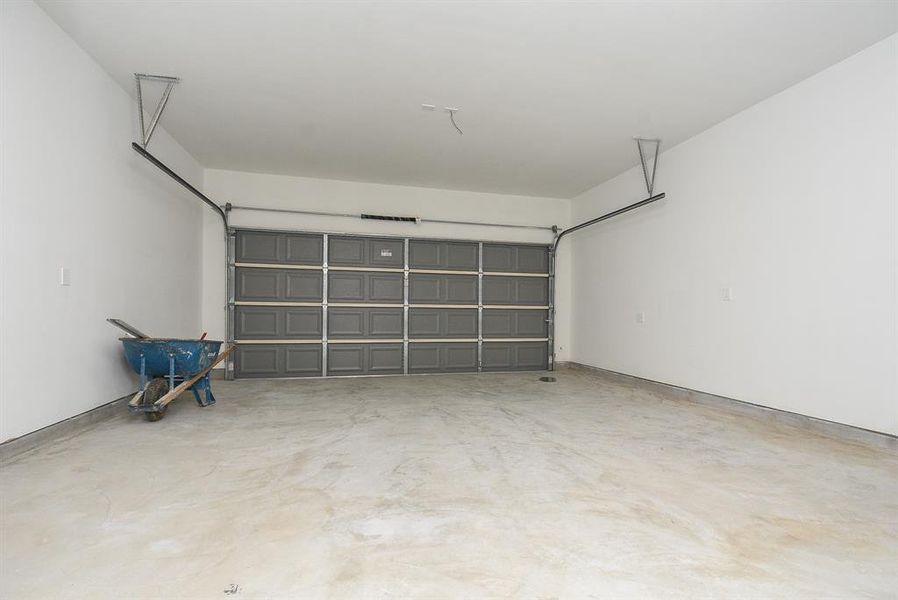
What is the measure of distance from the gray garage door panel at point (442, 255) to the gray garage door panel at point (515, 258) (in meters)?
0.28

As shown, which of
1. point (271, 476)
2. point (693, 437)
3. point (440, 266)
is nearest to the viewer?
point (271, 476)

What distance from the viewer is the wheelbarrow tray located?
4.02m

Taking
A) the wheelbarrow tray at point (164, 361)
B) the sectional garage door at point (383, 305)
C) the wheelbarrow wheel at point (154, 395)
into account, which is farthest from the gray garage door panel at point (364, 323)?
the wheelbarrow wheel at point (154, 395)

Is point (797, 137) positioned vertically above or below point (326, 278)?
above

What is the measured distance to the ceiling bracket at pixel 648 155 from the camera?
5.62 m

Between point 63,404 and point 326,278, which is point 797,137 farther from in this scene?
point 63,404

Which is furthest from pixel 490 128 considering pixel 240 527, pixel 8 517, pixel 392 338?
pixel 8 517

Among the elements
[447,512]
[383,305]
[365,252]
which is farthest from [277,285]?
[447,512]

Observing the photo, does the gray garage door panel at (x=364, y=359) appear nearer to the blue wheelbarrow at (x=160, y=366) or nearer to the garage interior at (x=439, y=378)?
the garage interior at (x=439, y=378)

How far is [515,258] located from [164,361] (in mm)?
5676

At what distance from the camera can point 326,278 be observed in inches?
279

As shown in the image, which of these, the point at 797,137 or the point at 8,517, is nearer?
the point at 8,517

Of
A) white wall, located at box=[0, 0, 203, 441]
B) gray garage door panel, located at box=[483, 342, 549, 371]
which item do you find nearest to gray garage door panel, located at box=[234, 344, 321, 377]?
white wall, located at box=[0, 0, 203, 441]

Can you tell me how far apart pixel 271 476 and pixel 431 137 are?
4.25 m
